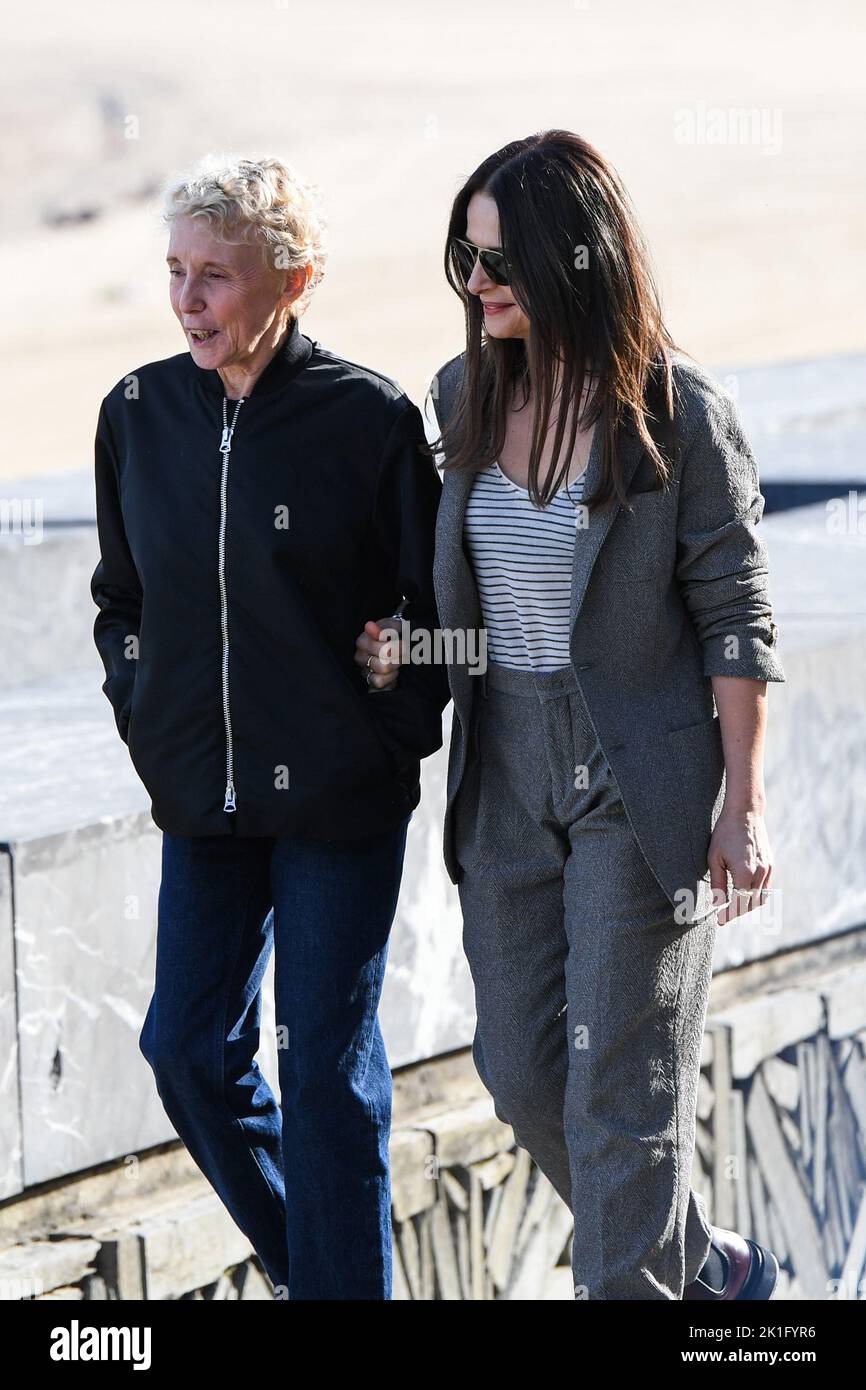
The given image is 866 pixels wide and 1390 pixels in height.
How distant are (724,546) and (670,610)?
4.8 inches

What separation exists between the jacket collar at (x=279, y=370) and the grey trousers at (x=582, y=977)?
515 millimetres

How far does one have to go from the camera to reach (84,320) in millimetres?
28922

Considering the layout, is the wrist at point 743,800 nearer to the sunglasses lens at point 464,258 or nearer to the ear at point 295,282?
the sunglasses lens at point 464,258

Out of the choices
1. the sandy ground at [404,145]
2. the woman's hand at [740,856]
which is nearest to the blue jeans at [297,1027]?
the woman's hand at [740,856]

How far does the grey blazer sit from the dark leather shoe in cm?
64

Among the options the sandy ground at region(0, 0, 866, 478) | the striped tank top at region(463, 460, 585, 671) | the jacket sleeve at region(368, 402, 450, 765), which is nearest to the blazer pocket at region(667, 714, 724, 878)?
the striped tank top at region(463, 460, 585, 671)

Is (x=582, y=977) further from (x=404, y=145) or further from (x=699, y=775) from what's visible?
(x=404, y=145)

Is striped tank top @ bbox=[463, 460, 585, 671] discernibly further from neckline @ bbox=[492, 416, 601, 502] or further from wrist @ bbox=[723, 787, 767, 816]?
wrist @ bbox=[723, 787, 767, 816]

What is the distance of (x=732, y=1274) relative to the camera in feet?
10.8

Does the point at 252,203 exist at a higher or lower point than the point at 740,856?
higher

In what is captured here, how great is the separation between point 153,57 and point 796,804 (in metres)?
39.0

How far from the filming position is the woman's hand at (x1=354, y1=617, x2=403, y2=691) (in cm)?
294

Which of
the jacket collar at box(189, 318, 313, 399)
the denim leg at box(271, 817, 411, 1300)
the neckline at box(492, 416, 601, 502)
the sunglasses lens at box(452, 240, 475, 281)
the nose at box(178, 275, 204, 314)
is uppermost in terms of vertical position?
the sunglasses lens at box(452, 240, 475, 281)

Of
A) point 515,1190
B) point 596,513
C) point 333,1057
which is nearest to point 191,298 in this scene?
point 596,513
